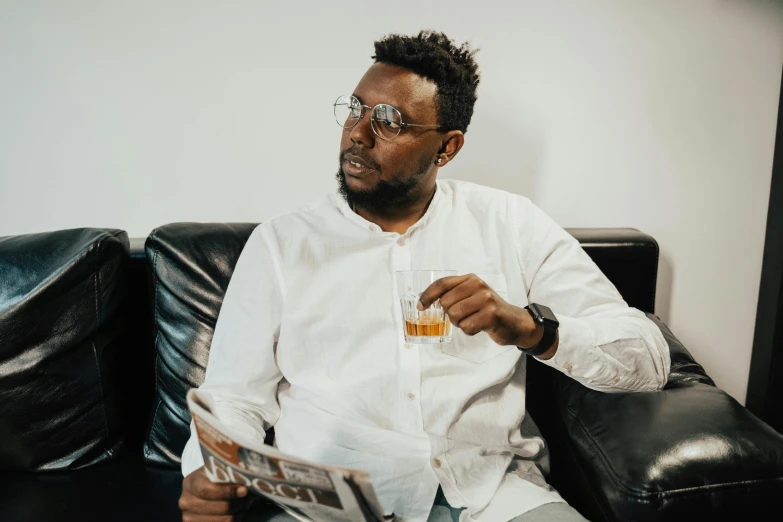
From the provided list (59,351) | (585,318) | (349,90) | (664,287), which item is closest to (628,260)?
(664,287)

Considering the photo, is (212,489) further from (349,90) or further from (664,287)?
(664,287)

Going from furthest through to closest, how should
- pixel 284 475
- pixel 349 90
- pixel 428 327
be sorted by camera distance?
pixel 349 90 → pixel 428 327 → pixel 284 475

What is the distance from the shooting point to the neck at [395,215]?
146 centimetres

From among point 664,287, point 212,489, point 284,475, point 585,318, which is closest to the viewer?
point 284,475

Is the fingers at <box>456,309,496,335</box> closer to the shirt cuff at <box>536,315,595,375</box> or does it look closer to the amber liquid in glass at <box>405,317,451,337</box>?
the amber liquid in glass at <box>405,317,451,337</box>

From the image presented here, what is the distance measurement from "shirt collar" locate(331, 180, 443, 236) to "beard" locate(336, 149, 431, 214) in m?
0.02

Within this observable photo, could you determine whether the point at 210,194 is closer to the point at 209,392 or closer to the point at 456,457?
the point at 209,392

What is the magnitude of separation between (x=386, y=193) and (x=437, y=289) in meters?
0.43

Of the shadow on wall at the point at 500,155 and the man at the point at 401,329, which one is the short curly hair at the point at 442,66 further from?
the shadow on wall at the point at 500,155

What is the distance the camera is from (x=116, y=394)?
154 cm

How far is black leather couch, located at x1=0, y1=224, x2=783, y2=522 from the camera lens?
1.30m

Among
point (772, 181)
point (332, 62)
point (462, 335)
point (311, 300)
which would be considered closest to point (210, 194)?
point (332, 62)

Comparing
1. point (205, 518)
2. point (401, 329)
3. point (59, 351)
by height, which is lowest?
point (205, 518)

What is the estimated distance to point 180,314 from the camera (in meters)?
1.53
